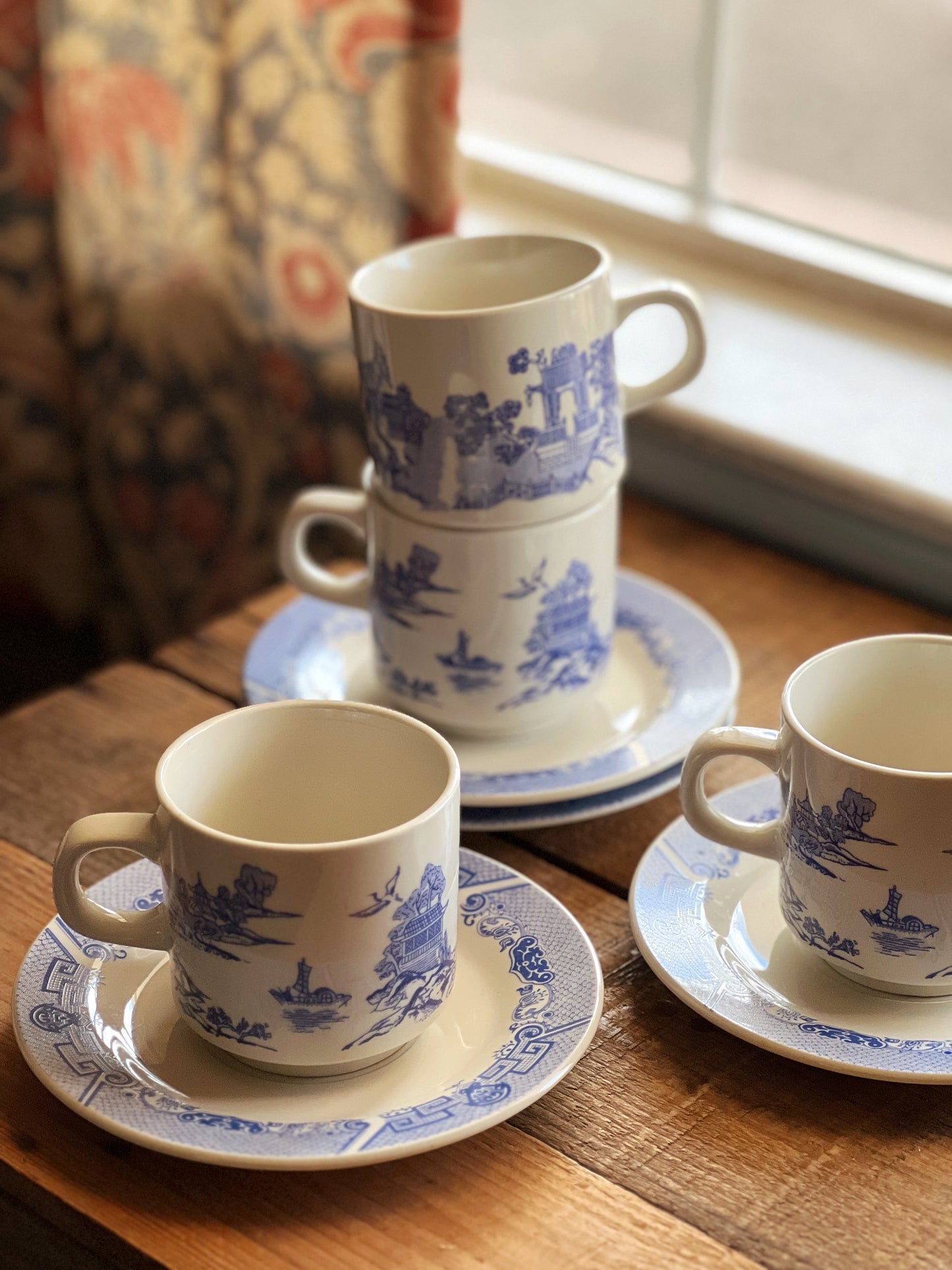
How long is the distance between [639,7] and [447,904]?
3.36 ft

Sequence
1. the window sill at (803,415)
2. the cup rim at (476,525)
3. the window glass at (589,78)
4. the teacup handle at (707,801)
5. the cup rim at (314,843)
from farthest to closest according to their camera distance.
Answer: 1. the window glass at (589,78)
2. the window sill at (803,415)
3. the cup rim at (476,525)
4. the teacup handle at (707,801)
5. the cup rim at (314,843)

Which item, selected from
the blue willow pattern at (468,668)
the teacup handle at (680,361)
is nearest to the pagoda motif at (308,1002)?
the blue willow pattern at (468,668)

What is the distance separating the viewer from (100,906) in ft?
1.87

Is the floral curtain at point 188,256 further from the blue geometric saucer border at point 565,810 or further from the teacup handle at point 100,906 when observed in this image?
the teacup handle at point 100,906

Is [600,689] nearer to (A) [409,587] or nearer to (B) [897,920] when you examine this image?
(A) [409,587]

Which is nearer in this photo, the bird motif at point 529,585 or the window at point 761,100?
the bird motif at point 529,585

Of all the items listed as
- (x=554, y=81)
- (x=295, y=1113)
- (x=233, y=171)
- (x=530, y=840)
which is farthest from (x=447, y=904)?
(x=554, y=81)

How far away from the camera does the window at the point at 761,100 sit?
3.86 ft

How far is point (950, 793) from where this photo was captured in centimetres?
53

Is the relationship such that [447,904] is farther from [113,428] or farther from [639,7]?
[639,7]

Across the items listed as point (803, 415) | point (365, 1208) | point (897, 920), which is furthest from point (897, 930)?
point (803, 415)

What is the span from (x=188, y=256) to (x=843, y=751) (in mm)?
791

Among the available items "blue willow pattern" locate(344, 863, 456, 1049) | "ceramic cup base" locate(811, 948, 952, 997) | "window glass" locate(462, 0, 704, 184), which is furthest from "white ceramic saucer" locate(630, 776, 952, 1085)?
"window glass" locate(462, 0, 704, 184)

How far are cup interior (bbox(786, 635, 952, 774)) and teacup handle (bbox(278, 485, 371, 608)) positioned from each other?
10.5 inches
